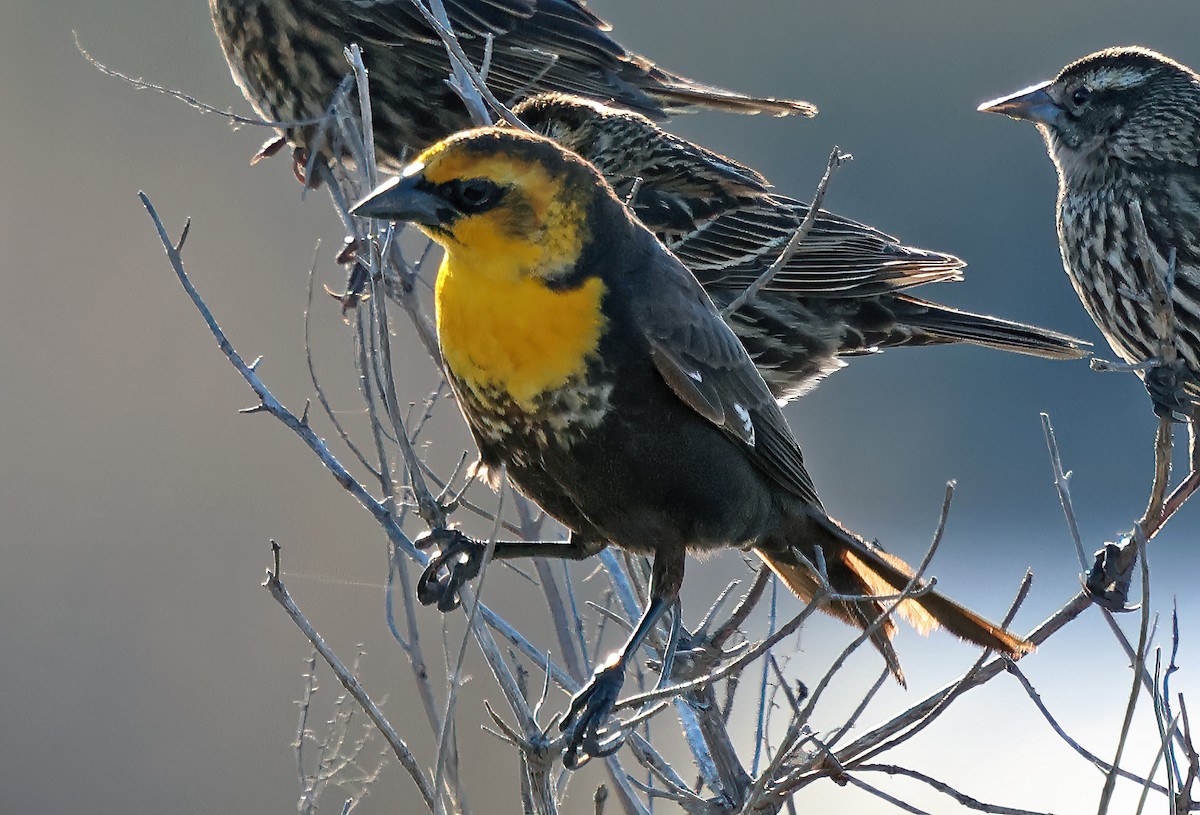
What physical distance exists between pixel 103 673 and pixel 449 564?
13.5 feet

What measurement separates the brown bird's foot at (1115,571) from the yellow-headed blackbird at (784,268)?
2.73 ft

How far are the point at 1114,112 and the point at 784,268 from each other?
101 cm

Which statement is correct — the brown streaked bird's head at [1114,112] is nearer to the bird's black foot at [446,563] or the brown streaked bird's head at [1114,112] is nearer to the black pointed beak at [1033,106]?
the black pointed beak at [1033,106]

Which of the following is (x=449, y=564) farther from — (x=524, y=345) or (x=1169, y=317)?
(x=1169, y=317)

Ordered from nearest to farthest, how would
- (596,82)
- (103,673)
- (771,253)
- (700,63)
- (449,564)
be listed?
(449,564)
(771,253)
(596,82)
(103,673)
(700,63)

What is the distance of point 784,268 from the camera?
145 inches

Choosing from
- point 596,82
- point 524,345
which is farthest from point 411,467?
point 596,82

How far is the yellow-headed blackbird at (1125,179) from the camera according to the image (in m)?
3.73

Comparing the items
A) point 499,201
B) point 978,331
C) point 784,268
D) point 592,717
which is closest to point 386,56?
point 784,268

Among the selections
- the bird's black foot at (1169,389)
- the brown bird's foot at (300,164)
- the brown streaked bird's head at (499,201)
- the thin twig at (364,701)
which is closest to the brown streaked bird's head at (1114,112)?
the bird's black foot at (1169,389)

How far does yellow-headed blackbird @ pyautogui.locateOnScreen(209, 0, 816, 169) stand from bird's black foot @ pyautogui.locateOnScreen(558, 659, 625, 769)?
1.69 m

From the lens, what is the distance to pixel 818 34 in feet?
28.6

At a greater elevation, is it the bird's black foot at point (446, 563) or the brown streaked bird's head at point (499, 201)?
the brown streaked bird's head at point (499, 201)

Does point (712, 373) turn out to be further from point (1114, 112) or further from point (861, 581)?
point (1114, 112)
